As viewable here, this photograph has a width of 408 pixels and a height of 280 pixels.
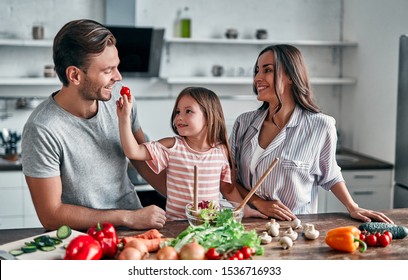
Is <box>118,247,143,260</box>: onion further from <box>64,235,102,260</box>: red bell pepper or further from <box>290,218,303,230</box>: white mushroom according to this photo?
<box>290,218,303,230</box>: white mushroom

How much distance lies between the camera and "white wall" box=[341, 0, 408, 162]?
14.5 ft

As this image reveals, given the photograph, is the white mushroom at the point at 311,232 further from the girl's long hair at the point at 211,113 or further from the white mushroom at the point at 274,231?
the girl's long hair at the point at 211,113

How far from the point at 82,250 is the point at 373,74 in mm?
3616

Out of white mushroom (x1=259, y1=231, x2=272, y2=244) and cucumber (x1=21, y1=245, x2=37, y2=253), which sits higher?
cucumber (x1=21, y1=245, x2=37, y2=253)

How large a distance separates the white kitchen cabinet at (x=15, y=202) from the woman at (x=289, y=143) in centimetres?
218

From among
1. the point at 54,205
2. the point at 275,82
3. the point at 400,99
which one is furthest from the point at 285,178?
the point at 400,99

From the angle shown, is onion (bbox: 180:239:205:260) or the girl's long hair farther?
the girl's long hair

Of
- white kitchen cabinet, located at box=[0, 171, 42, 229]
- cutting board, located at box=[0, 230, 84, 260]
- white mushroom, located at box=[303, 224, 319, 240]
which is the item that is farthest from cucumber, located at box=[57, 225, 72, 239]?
white kitchen cabinet, located at box=[0, 171, 42, 229]

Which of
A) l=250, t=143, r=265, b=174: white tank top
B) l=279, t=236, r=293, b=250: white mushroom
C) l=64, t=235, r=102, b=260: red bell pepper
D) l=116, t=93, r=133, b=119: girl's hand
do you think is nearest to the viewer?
l=64, t=235, r=102, b=260: red bell pepper

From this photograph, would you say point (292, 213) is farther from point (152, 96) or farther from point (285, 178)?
point (152, 96)

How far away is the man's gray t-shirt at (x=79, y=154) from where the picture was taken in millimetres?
2068

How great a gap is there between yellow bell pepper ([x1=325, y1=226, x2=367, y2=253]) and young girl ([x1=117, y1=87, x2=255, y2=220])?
552 millimetres

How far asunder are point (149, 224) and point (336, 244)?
2.02 ft

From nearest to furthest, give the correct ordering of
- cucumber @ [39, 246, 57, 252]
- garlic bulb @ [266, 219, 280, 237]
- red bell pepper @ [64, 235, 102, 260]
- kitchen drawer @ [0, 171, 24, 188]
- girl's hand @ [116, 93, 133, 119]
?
1. red bell pepper @ [64, 235, 102, 260]
2. cucumber @ [39, 246, 57, 252]
3. garlic bulb @ [266, 219, 280, 237]
4. girl's hand @ [116, 93, 133, 119]
5. kitchen drawer @ [0, 171, 24, 188]
